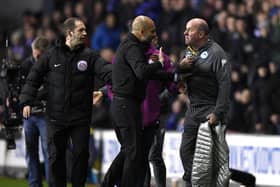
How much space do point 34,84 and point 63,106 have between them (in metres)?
0.51

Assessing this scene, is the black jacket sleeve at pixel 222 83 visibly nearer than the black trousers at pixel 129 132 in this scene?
Yes

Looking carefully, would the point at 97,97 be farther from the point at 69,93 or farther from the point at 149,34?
the point at 149,34

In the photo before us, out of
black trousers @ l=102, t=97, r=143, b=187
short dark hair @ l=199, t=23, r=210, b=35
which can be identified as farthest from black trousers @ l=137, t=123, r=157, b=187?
short dark hair @ l=199, t=23, r=210, b=35

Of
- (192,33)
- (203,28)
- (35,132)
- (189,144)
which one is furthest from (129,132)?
(35,132)

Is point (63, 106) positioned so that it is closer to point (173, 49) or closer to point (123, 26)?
point (173, 49)

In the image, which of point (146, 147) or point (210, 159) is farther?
point (146, 147)

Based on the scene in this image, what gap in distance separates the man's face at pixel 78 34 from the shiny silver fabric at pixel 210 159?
2.03 metres

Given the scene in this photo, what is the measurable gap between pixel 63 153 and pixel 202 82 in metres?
2.15

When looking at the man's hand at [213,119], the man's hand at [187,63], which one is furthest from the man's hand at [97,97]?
the man's hand at [213,119]

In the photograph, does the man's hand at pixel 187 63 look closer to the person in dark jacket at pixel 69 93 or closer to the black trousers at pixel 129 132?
the black trousers at pixel 129 132

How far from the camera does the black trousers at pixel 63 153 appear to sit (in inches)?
544

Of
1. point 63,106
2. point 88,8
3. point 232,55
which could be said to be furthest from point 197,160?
point 88,8

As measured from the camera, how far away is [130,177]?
44.2 ft

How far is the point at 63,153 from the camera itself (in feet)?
46.0
